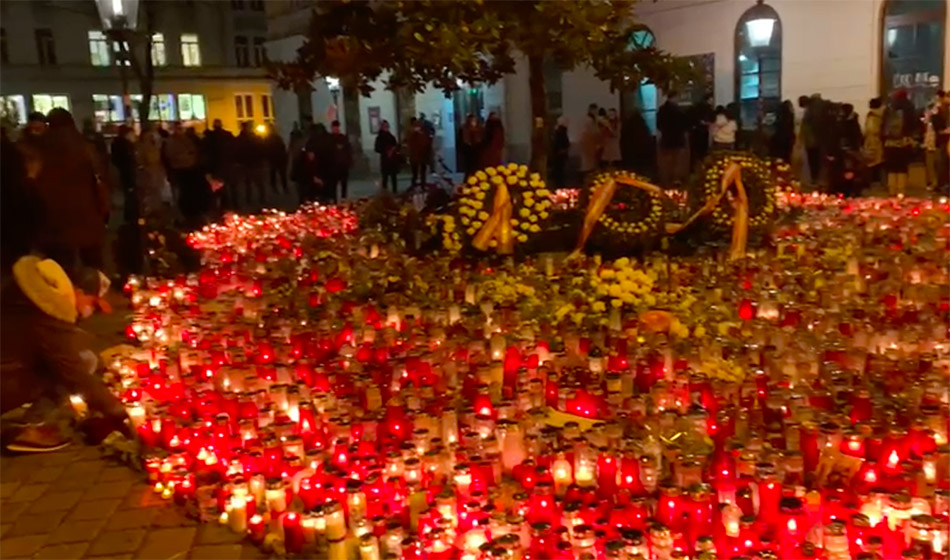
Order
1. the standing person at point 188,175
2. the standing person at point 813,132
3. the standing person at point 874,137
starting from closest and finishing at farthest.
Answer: the standing person at point 188,175, the standing person at point 874,137, the standing person at point 813,132

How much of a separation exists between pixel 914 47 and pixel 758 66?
274 cm

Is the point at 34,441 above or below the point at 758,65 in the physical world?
below

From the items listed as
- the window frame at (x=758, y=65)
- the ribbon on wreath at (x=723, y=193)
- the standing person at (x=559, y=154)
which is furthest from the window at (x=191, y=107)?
the ribbon on wreath at (x=723, y=193)

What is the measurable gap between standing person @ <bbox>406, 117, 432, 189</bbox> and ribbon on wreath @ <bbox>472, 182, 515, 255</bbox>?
Result: 27.1 feet

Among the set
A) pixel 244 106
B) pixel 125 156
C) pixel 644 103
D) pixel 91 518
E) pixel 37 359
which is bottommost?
pixel 91 518

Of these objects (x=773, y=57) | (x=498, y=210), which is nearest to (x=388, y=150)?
(x=773, y=57)

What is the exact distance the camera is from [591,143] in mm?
15055

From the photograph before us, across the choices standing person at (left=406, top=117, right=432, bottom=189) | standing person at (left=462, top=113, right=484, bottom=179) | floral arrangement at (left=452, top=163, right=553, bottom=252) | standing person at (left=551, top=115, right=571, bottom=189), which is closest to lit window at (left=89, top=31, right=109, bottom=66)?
standing person at (left=406, top=117, right=432, bottom=189)

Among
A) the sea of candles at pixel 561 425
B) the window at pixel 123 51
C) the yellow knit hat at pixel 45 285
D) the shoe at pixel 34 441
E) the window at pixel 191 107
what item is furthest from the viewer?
the window at pixel 191 107

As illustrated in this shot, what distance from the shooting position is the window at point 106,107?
32338 millimetres

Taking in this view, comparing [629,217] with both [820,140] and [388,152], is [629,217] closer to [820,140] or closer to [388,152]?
[820,140]

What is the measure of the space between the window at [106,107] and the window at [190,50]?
3.15 m

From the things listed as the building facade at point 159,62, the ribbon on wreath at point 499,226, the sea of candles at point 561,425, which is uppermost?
the building facade at point 159,62

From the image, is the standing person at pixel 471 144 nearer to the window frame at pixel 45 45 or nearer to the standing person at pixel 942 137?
the standing person at pixel 942 137
